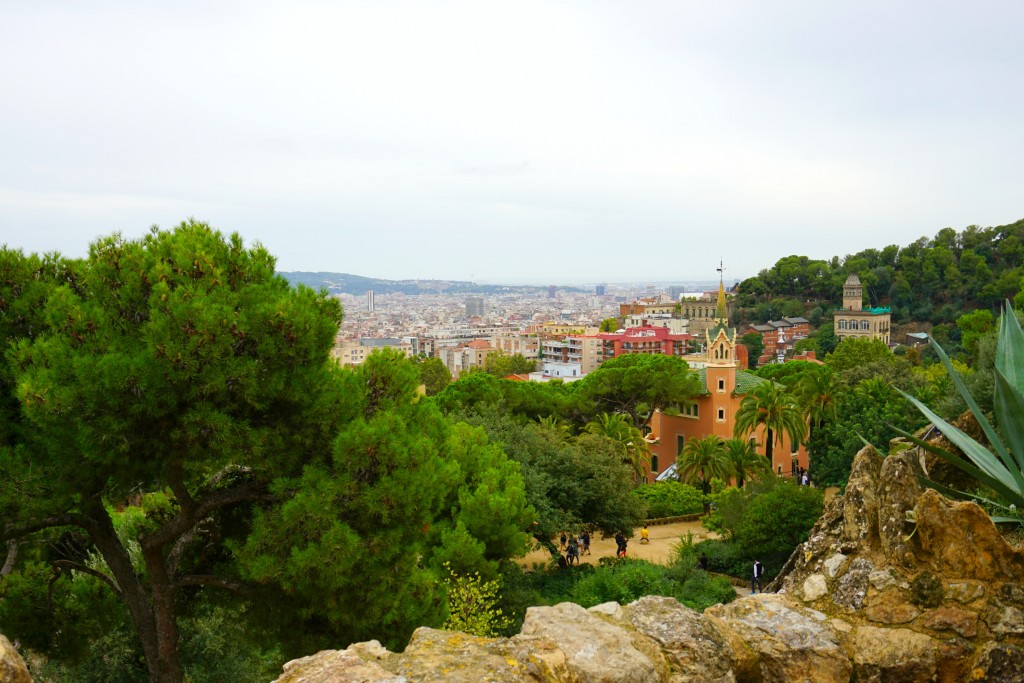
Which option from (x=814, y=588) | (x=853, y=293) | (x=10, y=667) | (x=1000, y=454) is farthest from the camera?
(x=853, y=293)

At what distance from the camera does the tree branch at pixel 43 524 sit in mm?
6727

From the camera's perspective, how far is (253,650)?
8625 millimetres

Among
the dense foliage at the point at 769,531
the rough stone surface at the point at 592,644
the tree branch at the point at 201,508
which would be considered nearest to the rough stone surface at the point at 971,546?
the rough stone surface at the point at 592,644

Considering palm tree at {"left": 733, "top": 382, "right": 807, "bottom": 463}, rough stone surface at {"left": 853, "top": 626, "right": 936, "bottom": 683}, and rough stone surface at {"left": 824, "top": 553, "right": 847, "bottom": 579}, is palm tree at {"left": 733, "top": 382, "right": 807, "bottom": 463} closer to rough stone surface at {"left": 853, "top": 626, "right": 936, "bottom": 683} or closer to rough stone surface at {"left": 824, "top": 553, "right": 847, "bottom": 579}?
rough stone surface at {"left": 824, "top": 553, "right": 847, "bottom": 579}

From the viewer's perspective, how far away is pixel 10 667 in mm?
3209

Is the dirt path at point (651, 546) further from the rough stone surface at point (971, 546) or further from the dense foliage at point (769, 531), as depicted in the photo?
the rough stone surface at point (971, 546)

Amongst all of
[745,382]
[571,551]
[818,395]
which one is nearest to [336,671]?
[571,551]

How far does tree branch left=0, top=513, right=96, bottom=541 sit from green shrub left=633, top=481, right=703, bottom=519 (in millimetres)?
18201

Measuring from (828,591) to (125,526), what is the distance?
8564mm

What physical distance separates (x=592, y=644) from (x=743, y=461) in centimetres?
Answer: 2384

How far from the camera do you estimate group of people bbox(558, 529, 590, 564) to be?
59.8 feet

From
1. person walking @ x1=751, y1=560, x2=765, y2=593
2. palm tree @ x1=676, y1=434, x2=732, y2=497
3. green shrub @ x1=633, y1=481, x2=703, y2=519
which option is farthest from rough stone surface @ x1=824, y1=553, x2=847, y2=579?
palm tree @ x1=676, y1=434, x2=732, y2=497

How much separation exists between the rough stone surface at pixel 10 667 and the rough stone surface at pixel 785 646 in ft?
9.39

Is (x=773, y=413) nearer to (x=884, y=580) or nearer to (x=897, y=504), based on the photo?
(x=897, y=504)
